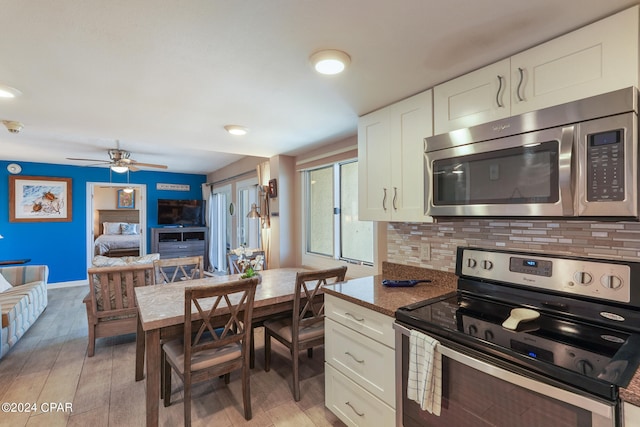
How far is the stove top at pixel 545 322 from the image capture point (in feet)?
3.04

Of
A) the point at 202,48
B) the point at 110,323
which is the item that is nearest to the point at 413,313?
the point at 202,48

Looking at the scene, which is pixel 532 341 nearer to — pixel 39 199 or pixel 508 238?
pixel 508 238

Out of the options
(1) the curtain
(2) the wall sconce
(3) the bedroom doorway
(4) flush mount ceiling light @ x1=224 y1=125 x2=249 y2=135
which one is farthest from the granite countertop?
(3) the bedroom doorway

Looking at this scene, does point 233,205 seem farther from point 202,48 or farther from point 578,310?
point 578,310

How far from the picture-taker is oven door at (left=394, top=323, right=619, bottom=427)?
0.87 m

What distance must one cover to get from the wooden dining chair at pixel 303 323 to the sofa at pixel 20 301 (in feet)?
8.03

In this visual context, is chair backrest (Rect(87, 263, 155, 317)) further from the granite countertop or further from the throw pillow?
the granite countertop

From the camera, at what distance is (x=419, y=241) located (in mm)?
2121

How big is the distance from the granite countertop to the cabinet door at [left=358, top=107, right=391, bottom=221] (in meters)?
0.45

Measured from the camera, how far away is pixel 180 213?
668 cm

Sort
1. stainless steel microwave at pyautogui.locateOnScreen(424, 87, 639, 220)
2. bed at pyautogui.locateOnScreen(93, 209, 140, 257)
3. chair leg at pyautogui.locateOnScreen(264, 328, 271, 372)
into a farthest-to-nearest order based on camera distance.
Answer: bed at pyautogui.locateOnScreen(93, 209, 140, 257) → chair leg at pyautogui.locateOnScreen(264, 328, 271, 372) → stainless steel microwave at pyautogui.locateOnScreen(424, 87, 639, 220)

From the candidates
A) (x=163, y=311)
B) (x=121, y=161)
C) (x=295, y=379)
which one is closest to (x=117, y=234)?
(x=121, y=161)

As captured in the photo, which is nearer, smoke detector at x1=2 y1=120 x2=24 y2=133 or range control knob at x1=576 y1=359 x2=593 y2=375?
range control knob at x1=576 y1=359 x2=593 y2=375

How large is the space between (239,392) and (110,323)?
62.0 inches
